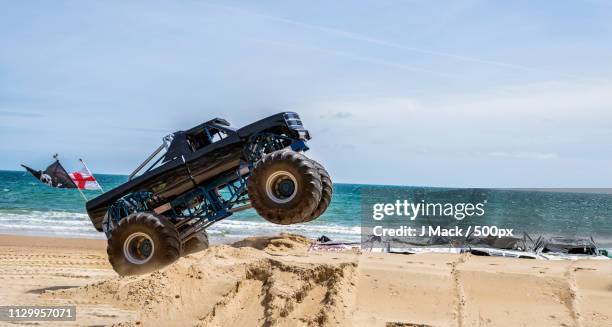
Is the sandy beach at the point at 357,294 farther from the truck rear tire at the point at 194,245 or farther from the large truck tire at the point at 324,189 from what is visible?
the truck rear tire at the point at 194,245

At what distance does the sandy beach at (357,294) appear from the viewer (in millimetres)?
7879

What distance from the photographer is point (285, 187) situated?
11820 mm

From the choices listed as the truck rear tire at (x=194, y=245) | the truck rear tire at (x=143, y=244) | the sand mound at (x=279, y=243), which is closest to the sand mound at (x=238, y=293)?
the truck rear tire at (x=143, y=244)

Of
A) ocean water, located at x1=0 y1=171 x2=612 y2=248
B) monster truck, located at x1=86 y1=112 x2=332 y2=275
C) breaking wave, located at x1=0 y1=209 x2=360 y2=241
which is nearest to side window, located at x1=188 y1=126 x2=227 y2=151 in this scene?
monster truck, located at x1=86 y1=112 x2=332 y2=275

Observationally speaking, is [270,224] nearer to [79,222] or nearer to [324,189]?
[79,222]

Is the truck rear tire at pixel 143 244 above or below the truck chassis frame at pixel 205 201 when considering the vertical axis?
below

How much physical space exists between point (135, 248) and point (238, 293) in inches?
184

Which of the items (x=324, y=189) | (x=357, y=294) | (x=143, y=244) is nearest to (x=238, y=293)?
(x=357, y=294)

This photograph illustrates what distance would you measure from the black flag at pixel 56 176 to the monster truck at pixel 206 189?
2.26 metres

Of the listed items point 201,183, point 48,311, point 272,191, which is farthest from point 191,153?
point 48,311

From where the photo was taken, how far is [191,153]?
498 inches

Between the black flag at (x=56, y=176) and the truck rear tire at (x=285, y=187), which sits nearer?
the truck rear tire at (x=285, y=187)

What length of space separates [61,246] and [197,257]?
15268 millimetres

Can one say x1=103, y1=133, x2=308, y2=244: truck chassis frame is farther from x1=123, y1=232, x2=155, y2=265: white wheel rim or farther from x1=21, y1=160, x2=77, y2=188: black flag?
x1=21, y1=160, x2=77, y2=188: black flag
